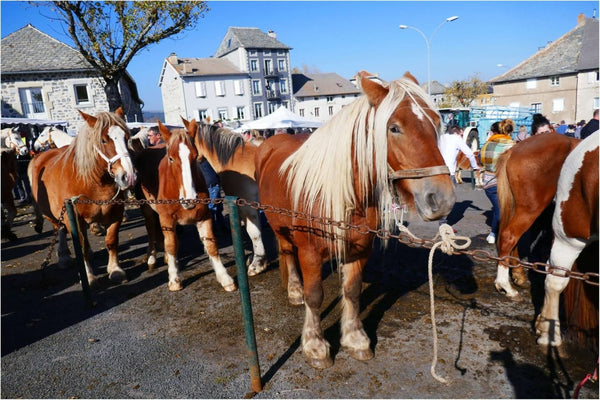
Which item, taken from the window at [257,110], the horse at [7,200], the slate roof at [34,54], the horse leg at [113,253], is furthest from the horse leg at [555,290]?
the window at [257,110]

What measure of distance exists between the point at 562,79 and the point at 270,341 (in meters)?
46.0

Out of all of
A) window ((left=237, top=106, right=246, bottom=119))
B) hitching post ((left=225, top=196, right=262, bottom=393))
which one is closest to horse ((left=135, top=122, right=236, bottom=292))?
hitching post ((left=225, top=196, right=262, bottom=393))

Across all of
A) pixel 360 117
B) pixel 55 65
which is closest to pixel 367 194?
pixel 360 117

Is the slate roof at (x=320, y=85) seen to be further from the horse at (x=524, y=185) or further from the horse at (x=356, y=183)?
the horse at (x=356, y=183)

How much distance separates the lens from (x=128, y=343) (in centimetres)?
338

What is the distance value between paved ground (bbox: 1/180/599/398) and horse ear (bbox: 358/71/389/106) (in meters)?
2.03

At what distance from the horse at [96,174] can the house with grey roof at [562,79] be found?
43.8 metres

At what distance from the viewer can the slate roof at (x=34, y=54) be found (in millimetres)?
21875

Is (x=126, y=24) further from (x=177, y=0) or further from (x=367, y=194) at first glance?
(x=367, y=194)

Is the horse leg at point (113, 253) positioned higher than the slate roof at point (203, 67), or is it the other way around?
the slate roof at point (203, 67)

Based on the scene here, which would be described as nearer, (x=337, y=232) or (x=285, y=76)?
(x=337, y=232)

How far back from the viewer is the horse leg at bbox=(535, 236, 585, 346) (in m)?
2.76

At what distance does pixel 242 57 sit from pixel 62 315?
5319 cm

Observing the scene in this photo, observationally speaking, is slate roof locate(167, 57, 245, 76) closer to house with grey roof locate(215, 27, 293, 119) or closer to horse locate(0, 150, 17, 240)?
house with grey roof locate(215, 27, 293, 119)
